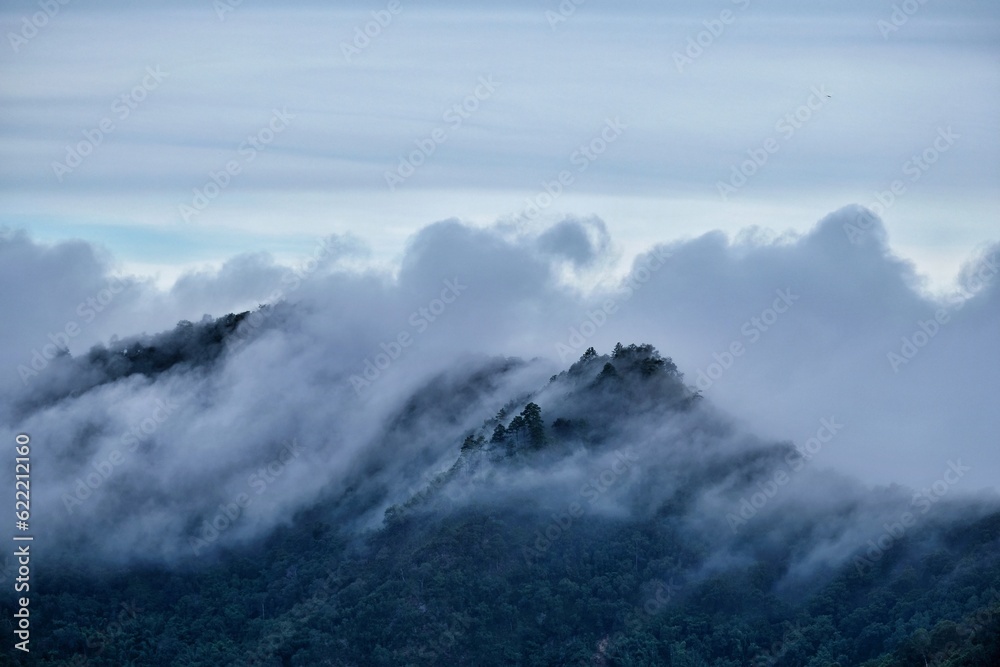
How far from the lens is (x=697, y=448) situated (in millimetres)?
182250

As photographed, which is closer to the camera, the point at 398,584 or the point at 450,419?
the point at 398,584

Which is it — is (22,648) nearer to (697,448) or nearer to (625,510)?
(625,510)

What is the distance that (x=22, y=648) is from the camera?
157375 millimetres

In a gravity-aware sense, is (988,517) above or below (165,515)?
below

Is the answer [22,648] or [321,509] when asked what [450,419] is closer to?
[321,509]

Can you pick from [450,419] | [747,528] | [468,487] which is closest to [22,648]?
[468,487]

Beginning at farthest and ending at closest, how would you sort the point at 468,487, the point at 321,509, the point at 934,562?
the point at 321,509
the point at 468,487
the point at 934,562

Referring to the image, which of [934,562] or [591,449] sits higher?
[591,449]

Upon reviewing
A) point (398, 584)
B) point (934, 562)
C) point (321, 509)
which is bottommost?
point (934, 562)

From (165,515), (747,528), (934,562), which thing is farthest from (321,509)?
(934,562)

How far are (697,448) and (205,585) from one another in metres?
52.3

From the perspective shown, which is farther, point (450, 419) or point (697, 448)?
point (450, 419)

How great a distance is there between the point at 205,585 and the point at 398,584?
85.7ft

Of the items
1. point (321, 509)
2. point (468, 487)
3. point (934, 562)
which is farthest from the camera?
point (321, 509)
